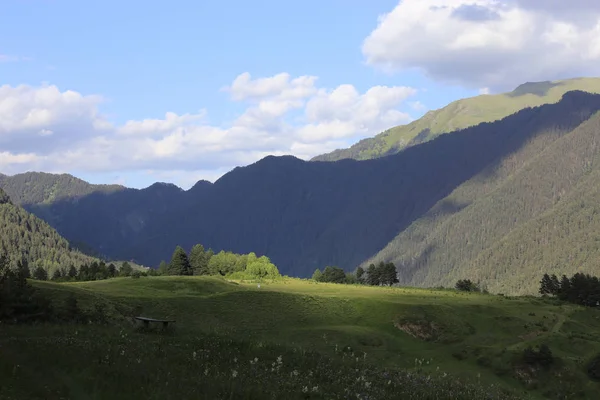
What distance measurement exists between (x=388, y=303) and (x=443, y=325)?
350 inches

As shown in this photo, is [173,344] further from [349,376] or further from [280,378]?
[349,376]

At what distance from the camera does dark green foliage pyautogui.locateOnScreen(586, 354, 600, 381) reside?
57.3 metres

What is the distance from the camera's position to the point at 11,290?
1166 inches

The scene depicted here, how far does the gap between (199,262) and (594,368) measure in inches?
4866

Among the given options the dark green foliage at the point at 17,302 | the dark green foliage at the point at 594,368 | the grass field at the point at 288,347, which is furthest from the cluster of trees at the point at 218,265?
the dark green foliage at the point at 17,302

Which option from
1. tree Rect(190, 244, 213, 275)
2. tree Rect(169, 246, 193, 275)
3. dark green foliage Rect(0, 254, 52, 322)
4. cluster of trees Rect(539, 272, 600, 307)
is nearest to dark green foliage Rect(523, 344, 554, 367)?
dark green foliage Rect(0, 254, 52, 322)

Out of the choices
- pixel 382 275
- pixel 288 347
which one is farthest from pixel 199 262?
pixel 288 347

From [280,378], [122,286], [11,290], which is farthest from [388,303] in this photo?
[280,378]

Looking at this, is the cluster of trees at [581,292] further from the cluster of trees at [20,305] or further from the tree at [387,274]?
the cluster of trees at [20,305]

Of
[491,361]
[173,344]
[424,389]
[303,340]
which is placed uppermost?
[173,344]

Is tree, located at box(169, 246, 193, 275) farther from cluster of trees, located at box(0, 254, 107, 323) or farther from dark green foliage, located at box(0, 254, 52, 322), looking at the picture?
dark green foliage, located at box(0, 254, 52, 322)

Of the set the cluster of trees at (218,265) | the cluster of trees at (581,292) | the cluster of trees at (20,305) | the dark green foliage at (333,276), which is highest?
the cluster of trees at (20,305)

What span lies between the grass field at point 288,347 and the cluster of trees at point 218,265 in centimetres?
5442

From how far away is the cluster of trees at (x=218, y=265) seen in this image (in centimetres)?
14850
